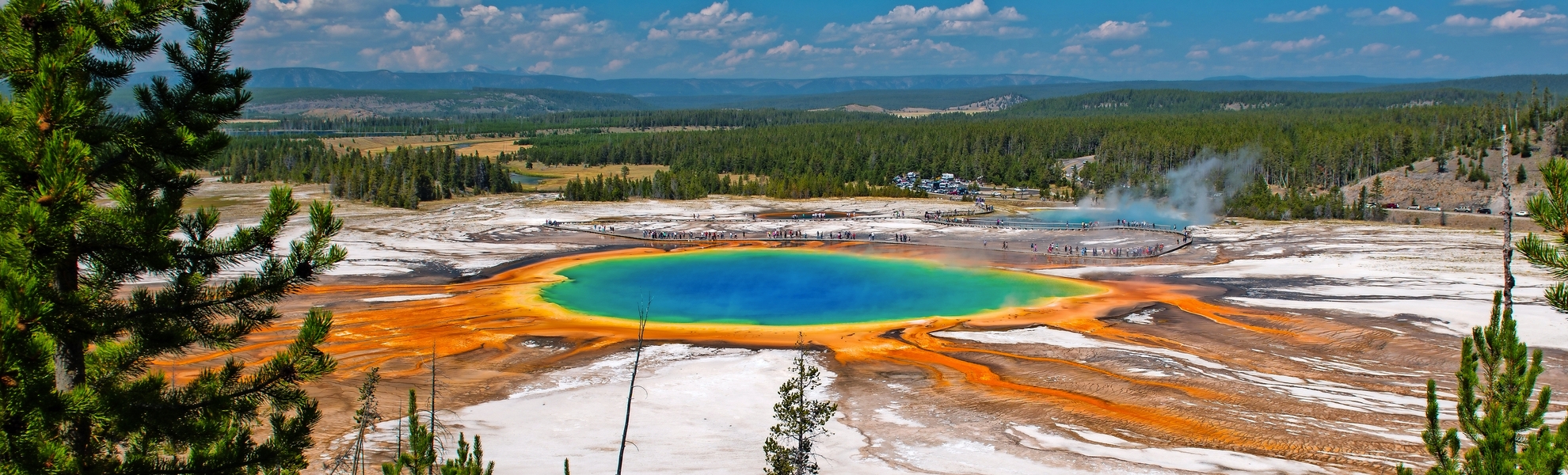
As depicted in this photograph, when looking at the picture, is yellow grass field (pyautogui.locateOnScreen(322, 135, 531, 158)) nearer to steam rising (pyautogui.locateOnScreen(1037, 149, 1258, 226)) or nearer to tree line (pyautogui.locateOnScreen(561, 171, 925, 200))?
tree line (pyautogui.locateOnScreen(561, 171, 925, 200))

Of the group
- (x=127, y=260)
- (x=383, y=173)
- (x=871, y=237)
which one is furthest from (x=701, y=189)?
(x=127, y=260)

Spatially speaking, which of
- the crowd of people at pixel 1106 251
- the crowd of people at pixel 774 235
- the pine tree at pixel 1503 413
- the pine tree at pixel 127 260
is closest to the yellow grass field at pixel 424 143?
the crowd of people at pixel 774 235

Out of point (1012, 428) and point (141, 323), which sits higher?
point (141, 323)

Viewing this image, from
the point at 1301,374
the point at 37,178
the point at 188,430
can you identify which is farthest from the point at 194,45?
the point at 1301,374

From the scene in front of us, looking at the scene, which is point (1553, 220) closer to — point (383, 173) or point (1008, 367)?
point (1008, 367)

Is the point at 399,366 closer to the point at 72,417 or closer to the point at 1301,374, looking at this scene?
the point at 72,417

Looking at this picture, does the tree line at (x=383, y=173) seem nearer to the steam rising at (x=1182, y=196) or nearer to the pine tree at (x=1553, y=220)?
the steam rising at (x=1182, y=196)

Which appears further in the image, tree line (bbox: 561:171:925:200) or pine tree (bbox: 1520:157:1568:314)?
tree line (bbox: 561:171:925:200)

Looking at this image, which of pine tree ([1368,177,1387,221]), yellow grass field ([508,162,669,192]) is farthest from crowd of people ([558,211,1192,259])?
yellow grass field ([508,162,669,192])
